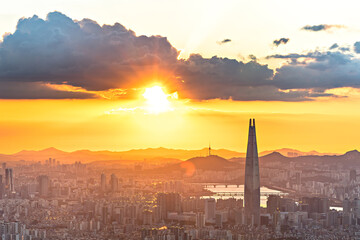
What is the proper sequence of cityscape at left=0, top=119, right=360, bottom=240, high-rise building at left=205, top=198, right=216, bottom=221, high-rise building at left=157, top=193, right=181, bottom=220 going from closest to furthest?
cityscape at left=0, top=119, right=360, bottom=240
high-rise building at left=205, top=198, right=216, bottom=221
high-rise building at left=157, top=193, right=181, bottom=220

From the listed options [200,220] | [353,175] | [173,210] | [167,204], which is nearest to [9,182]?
[167,204]

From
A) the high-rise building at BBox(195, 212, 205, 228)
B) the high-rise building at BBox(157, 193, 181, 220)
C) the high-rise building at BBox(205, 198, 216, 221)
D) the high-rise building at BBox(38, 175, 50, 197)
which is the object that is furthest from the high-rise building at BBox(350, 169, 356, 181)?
the high-rise building at BBox(195, 212, 205, 228)

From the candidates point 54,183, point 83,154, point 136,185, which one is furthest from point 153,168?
point 54,183

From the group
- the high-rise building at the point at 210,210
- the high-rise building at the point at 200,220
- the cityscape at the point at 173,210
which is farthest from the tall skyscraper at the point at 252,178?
the high-rise building at the point at 200,220

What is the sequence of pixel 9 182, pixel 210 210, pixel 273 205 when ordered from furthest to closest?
pixel 9 182
pixel 273 205
pixel 210 210

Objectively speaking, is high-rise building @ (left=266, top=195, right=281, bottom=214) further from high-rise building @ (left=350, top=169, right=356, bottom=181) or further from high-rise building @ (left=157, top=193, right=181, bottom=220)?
high-rise building @ (left=350, top=169, right=356, bottom=181)

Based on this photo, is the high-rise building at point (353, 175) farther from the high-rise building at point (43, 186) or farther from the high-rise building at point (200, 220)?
the high-rise building at point (200, 220)

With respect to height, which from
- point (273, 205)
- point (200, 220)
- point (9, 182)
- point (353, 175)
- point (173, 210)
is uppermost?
point (353, 175)

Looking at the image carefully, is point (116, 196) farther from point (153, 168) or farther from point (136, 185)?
point (153, 168)

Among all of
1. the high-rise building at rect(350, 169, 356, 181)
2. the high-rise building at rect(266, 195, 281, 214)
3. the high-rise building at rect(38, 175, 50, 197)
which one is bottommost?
the high-rise building at rect(266, 195, 281, 214)

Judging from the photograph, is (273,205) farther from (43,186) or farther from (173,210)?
(43,186)

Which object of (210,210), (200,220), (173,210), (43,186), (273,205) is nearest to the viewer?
(200,220)

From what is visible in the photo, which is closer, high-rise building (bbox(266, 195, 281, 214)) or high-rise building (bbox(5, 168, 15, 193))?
high-rise building (bbox(266, 195, 281, 214))
